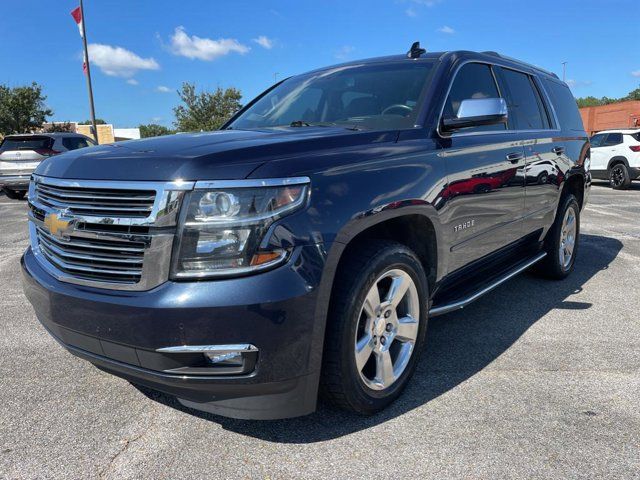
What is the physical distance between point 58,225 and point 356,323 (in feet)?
4.61

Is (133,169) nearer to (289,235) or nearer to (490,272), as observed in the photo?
(289,235)

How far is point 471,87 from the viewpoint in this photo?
358 centimetres

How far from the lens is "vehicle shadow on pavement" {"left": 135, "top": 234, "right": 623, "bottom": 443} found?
2.52 m

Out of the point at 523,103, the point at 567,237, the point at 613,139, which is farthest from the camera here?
the point at 613,139

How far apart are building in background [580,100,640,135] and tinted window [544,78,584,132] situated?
28880 mm

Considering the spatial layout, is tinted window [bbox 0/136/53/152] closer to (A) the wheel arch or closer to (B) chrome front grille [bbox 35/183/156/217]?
(B) chrome front grille [bbox 35/183/156/217]

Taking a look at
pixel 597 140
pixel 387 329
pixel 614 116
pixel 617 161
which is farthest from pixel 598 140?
pixel 614 116

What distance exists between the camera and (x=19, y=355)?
3.39 m

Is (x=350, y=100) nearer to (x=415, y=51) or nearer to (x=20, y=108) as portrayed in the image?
(x=415, y=51)

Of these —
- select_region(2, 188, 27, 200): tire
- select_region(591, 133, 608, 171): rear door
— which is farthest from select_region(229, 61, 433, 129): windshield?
select_region(591, 133, 608, 171): rear door

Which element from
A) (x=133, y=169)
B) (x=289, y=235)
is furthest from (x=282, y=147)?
(x=133, y=169)

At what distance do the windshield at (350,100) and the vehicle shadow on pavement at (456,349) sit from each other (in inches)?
58.4

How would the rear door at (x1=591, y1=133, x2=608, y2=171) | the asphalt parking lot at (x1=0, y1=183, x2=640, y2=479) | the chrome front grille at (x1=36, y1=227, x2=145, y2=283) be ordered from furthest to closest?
1. the rear door at (x1=591, y1=133, x2=608, y2=171)
2. the asphalt parking lot at (x1=0, y1=183, x2=640, y2=479)
3. the chrome front grille at (x1=36, y1=227, x2=145, y2=283)

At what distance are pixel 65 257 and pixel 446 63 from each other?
2525mm
